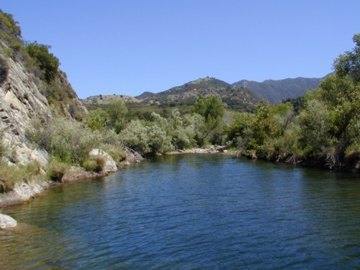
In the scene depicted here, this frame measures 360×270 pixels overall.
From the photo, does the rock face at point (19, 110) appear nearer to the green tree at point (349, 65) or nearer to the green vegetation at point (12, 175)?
the green vegetation at point (12, 175)

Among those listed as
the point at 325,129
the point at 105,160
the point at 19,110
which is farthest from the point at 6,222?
the point at 325,129

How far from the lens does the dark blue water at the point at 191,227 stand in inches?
845

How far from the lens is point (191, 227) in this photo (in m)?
28.3

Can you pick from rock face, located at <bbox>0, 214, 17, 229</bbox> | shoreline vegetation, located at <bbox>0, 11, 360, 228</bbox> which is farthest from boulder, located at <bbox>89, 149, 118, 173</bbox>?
rock face, located at <bbox>0, 214, 17, 229</bbox>

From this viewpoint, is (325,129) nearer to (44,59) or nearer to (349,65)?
(349,65)

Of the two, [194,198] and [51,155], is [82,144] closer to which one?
[51,155]

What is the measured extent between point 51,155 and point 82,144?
4963mm

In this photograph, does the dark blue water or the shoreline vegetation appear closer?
the dark blue water

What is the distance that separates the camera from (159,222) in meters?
30.1

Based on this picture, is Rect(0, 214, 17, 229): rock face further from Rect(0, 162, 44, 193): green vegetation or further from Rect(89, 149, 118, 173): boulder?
Rect(89, 149, 118, 173): boulder

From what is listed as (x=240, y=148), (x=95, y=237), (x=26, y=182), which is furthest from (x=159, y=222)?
(x=240, y=148)

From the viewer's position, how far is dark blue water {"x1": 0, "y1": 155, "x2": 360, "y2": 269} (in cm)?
2147

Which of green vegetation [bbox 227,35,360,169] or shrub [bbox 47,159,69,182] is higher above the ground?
green vegetation [bbox 227,35,360,169]

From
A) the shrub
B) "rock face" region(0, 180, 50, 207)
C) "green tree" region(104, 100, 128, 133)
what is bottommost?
"rock face" region(0, 180, 50, 207)
